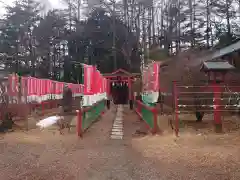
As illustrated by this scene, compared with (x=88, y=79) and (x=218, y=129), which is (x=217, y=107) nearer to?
(x=218, y=129)

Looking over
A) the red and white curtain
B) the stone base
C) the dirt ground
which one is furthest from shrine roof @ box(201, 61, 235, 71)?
the red and white curtain

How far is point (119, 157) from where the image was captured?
605 cm

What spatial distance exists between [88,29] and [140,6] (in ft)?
23.4

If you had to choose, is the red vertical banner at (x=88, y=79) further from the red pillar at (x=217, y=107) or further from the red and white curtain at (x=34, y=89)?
the red pillar at (x=217, y=107)

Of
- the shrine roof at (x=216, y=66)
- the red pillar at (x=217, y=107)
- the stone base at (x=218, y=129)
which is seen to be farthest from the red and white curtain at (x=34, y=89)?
the stone base at (x=218, y=129)

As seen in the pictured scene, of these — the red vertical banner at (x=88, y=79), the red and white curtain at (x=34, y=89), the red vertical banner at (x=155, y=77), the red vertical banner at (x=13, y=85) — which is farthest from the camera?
the red and white curtain at (x=34, y=89)

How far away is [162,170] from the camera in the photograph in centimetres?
509

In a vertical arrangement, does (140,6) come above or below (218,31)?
above

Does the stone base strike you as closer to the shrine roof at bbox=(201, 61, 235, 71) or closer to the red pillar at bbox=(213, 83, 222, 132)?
the red pillar at bbox=(213, 83, 222, 132)

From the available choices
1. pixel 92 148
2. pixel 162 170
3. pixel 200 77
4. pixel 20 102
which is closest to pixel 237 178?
pixel 162 170

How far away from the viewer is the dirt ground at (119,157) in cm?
486

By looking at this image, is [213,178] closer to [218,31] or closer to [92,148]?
[92,148]

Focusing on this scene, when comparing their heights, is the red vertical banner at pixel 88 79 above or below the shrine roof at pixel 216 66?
below

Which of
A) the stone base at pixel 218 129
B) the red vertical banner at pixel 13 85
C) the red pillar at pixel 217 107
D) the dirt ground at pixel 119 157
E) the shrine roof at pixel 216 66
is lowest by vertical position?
the dirt ground at pixel 119 157
